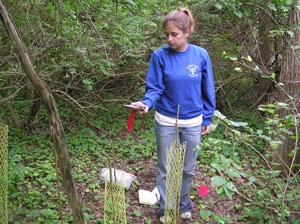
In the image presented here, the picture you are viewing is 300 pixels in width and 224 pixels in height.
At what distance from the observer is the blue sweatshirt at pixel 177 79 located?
6.89 ft

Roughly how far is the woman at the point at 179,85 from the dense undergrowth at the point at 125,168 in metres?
0.24

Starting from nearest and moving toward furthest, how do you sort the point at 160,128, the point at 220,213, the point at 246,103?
the point at 160,128 < the point at 220,213 < the point at 246,103

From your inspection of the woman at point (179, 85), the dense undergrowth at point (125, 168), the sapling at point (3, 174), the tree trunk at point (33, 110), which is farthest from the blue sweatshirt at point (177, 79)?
the tree trunk at point (33, 110)

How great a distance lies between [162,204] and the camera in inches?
98.3

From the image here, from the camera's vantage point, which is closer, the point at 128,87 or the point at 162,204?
the point at 162,204

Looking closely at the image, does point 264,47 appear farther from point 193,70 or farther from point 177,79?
point 177,79

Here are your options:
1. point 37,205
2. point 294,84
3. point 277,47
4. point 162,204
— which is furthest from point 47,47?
point 277,47

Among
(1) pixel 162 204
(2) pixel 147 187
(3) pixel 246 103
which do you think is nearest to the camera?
(1) pixel 162 204

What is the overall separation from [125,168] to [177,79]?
6.48 ft

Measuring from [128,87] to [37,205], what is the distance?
3100mm

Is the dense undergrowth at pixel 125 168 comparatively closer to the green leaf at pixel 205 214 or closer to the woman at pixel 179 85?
the green leaf at pixel 205 214

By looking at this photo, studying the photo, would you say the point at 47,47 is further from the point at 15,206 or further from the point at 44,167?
the point at 15,206

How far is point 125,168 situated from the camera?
146 inches

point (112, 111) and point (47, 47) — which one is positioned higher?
point (47, 47)
